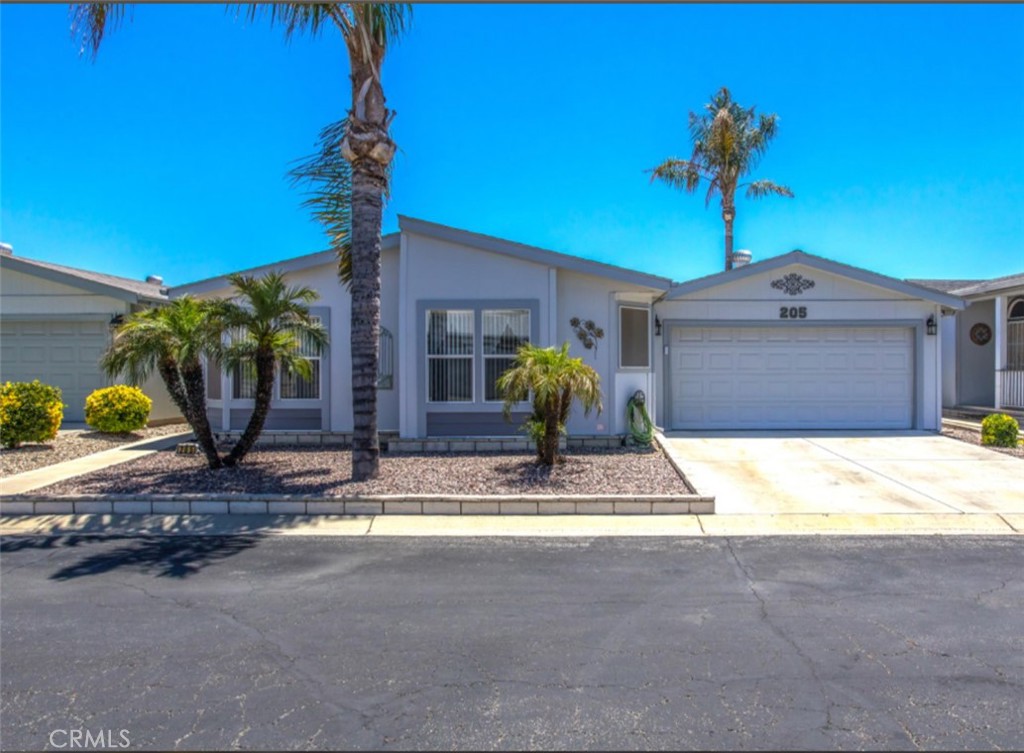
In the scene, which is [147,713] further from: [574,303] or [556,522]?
[574,303]

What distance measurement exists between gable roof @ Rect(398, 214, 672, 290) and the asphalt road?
600 cm

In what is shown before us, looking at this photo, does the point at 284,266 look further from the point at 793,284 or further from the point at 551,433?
the point at 793,284

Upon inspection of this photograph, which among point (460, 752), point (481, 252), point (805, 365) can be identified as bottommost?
point (460, 752)

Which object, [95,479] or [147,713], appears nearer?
[147,713]

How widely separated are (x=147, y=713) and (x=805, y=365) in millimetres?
13432

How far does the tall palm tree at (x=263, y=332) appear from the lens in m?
8.83

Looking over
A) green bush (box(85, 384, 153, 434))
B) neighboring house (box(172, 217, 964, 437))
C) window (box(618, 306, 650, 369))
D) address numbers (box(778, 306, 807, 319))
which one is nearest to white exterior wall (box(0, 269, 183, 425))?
green bush (box(85, 384, 153, 434))

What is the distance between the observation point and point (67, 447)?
1178cm

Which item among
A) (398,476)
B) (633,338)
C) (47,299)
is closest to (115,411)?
(47,299)

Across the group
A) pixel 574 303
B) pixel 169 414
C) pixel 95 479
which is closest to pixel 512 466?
pixel 574 303

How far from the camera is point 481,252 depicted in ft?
36.8

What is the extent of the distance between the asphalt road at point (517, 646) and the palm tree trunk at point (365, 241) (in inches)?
97.1

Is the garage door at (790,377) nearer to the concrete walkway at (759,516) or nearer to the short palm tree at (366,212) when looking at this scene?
the concrete walkway at (759,516)

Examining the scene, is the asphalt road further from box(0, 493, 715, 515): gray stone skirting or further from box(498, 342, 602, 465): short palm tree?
box(498, 342, 602, 465): short palm tree
